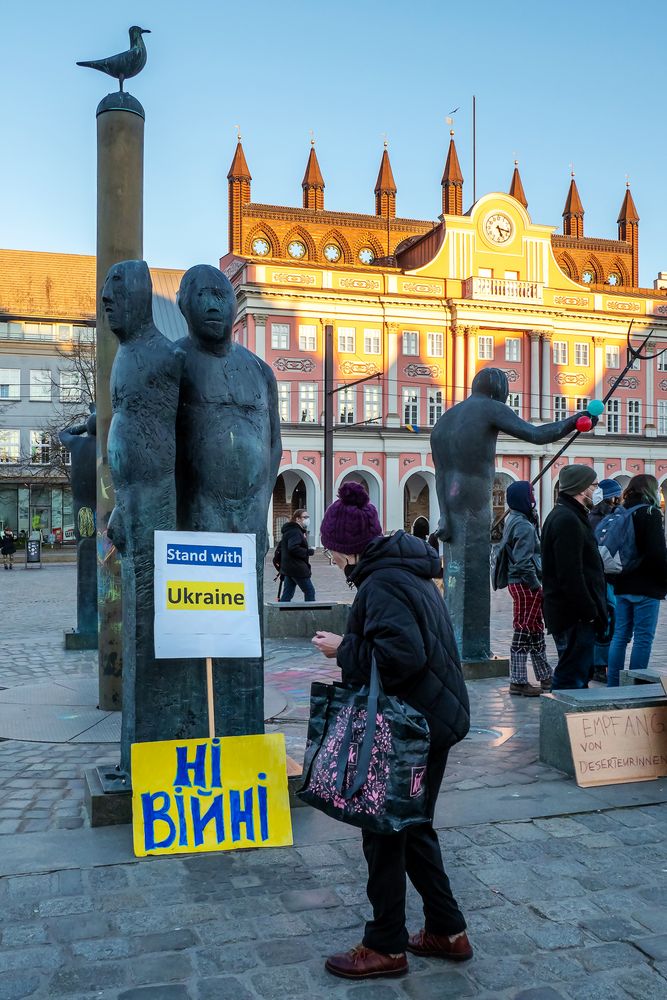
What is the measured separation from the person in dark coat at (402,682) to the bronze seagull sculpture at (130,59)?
4657 millimetres

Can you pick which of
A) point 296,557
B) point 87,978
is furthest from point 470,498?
point 87,978

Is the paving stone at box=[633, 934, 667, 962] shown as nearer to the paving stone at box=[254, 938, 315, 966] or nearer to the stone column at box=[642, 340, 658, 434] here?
the paving stone at box=[254, 938, 315, 966]

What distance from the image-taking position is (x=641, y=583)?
22.6 feet

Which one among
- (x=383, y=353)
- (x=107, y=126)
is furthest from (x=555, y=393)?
(x=107, y=126)

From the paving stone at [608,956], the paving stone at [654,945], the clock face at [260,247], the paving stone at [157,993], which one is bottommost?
the paving stone at [608,956]

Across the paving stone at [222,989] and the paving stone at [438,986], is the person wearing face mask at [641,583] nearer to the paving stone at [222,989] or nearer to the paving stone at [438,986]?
the paving stone at [438,986]

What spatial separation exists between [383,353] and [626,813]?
136ft

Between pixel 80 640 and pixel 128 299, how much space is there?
6.40 m

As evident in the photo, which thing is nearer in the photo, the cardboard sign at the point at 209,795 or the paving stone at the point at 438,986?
the paving stone at the point at 438,986

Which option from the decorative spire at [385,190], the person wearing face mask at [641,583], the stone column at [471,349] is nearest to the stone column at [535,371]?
the stone column at [471,349]

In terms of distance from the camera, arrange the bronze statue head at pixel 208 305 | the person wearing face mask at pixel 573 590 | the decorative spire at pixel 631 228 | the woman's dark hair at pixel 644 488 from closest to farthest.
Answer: the bronze statue head at pixel 208 305, the person wearing face mask at pixel 573 590, the woman's dark hair at pixel 644 488, the decorative spire at pixel 631 228

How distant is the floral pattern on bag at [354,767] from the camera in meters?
2.80

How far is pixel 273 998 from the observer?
279cm

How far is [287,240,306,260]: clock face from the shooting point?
186ft
